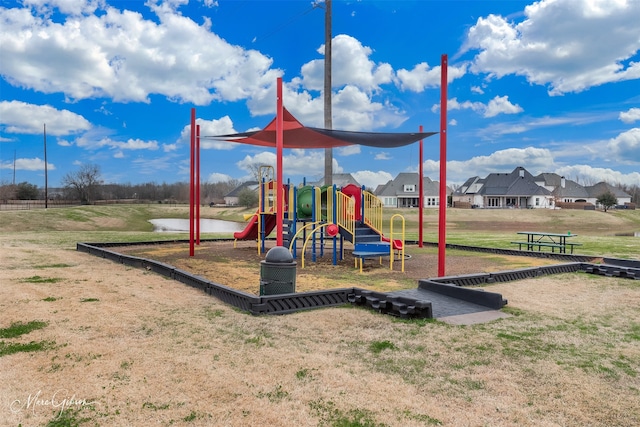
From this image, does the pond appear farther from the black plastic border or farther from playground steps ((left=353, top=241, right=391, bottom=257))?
the black plastic border

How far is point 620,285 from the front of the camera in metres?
8.35

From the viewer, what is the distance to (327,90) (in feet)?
65.0

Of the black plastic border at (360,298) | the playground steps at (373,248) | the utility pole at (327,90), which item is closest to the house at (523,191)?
the utility pole at (327,90)

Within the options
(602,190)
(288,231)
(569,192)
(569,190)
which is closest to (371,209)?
(288,231)

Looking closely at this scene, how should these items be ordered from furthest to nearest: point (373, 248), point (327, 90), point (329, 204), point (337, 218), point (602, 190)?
point (602, 190) < point (327, 90) < point (329, 204) < point (337, 218) < point (373, 248)

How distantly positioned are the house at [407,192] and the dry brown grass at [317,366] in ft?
201

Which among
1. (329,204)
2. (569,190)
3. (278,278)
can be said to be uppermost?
(569,190)

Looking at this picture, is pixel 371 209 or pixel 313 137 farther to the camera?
pixel 313 137

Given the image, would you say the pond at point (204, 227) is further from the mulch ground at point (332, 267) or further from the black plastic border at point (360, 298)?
the black plastic border at point (360, 298)

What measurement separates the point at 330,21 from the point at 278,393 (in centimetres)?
2006

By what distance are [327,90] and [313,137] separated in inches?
273

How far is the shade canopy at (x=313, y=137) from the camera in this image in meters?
9.26

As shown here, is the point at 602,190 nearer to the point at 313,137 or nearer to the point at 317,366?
the point at 313,137

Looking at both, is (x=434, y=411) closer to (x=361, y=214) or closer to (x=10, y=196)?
(x=361, y=214)
